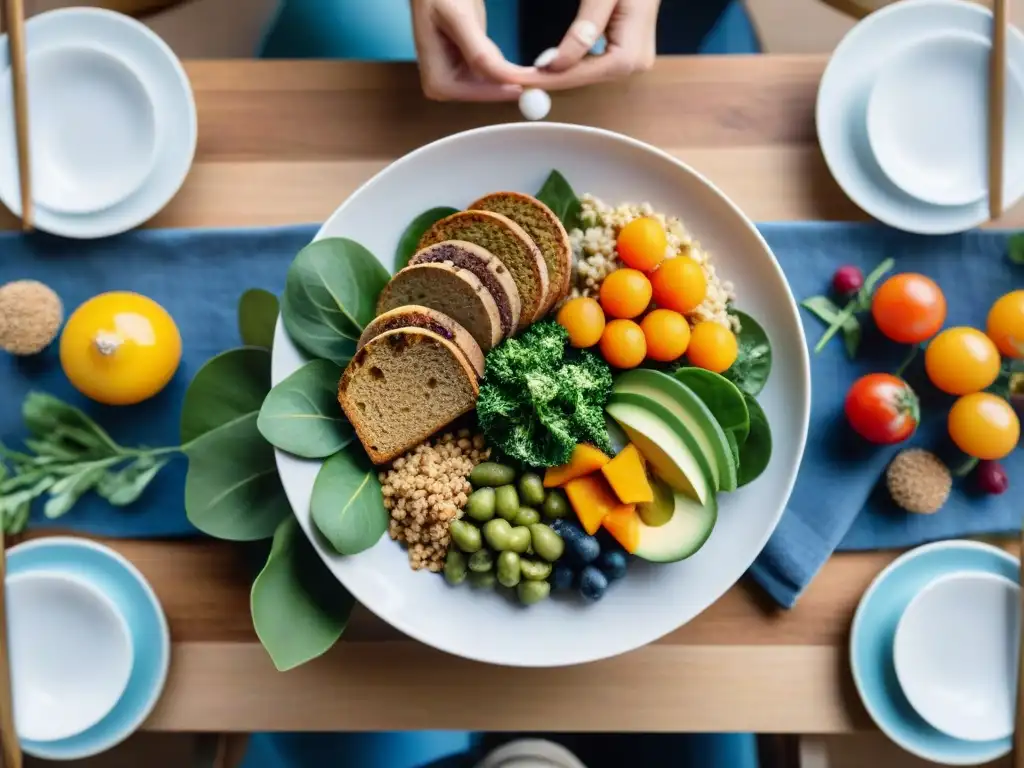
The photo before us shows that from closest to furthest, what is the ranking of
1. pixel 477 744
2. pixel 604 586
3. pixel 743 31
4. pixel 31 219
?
pixel 604 586 → pixel 31 219 → pixel 743 31 → pixel 477 744

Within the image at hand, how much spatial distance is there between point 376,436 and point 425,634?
23 cm

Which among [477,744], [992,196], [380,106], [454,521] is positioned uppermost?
[380,106]

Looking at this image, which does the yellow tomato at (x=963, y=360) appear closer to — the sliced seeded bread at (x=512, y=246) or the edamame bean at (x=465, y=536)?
the sliced seeded bread at (x=512, y=246)

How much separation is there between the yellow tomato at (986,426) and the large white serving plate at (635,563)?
0.74ft

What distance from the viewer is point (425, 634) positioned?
85cm

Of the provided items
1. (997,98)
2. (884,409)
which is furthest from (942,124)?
(884,409)

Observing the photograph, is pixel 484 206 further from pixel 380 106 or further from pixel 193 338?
Result: pixel 193 338

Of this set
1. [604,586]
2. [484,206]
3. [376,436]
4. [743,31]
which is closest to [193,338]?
[376,436]

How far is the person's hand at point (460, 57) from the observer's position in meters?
0.88

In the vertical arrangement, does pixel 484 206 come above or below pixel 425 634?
above

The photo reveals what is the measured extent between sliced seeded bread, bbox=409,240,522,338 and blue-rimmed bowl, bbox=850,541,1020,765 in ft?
1.87

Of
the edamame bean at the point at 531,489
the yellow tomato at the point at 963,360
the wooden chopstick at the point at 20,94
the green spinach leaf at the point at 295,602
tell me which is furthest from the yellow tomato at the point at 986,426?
the wooden chopstick at the point at 20,94

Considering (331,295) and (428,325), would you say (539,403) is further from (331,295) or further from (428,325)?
(331,295)

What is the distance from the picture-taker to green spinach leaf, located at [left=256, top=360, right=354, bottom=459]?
2.74 feet
